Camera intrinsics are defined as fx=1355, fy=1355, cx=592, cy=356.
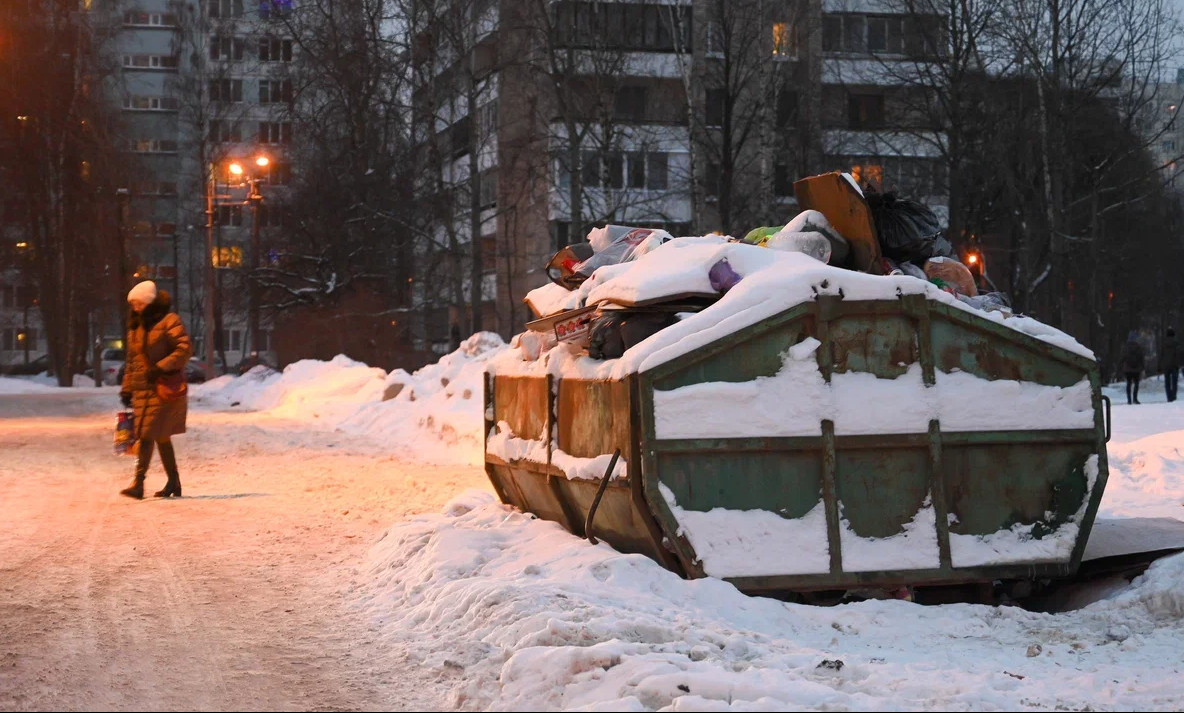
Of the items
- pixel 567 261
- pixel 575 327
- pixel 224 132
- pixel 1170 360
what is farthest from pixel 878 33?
pixel 575 327

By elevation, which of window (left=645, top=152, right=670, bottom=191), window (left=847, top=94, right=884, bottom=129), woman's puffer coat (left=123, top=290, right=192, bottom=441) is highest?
window (left=847, top=94, right=884, bottom=129)

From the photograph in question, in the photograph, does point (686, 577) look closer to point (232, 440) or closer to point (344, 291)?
point (232, 440)

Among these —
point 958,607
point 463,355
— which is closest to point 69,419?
point 463,355

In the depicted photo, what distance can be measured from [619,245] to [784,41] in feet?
73.6

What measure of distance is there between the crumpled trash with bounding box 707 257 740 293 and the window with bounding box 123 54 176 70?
245ft

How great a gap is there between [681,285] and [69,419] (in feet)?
68.9

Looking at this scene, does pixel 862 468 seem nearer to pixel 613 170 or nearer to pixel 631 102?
pixel 613 170

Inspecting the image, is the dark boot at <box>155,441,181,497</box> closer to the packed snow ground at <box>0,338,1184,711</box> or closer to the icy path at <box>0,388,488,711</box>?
the icy path at <box>0,388,488,711</box>

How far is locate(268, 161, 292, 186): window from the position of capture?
48.4 meters

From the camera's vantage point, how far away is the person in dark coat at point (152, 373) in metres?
12.5

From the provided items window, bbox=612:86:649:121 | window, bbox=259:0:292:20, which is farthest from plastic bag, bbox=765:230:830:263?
window, bbox=612:86:649:121

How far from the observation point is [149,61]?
255 ft

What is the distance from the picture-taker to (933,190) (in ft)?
123

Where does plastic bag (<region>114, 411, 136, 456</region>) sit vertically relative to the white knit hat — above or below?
below
